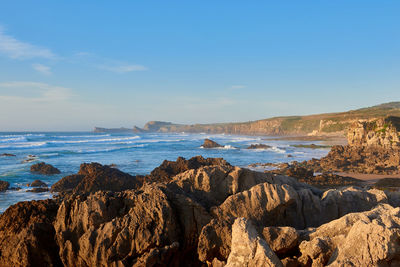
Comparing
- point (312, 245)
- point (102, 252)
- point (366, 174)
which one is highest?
point (312, 245)

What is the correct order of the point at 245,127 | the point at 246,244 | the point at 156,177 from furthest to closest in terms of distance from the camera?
the point at 245,127 → the point at 156,177 → the point at 246,244

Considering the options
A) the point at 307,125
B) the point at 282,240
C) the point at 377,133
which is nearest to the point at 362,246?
the point at 282,240

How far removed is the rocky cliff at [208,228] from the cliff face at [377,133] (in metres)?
→ 27.8

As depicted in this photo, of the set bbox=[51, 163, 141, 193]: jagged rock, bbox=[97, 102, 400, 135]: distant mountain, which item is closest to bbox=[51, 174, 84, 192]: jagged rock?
bbox=[51, 163, 141, 193]: jagged rock

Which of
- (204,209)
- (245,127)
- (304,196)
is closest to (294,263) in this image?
(204,209)

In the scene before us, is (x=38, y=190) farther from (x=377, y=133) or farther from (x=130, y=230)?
(x=377, y=133)

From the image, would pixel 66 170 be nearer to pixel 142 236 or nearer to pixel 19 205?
pixel 19 205

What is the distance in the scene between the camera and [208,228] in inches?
231

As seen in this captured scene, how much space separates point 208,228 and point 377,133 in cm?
3377

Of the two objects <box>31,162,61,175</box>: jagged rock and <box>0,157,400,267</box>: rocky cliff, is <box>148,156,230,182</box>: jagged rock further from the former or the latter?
<box>31,162,61,175</box>: jagged rock

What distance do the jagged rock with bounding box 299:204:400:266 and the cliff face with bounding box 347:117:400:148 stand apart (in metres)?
31.5

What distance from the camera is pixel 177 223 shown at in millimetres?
6363

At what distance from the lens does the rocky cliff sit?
475 cm

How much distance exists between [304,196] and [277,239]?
2.48 meters
